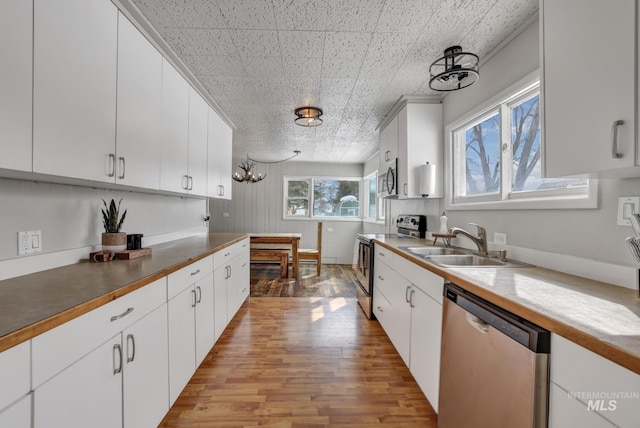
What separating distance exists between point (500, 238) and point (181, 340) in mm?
2108

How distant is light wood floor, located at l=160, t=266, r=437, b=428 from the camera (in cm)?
160

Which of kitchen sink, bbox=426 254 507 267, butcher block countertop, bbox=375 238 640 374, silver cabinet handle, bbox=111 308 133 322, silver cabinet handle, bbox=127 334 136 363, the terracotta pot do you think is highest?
the terracotta pot

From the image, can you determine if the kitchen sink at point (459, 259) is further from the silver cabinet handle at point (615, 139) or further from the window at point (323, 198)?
the window at point (323, 198)

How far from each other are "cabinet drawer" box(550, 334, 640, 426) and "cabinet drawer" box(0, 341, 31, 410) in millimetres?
1376

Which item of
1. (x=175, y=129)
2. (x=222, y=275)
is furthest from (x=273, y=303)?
(x=175, y=129)

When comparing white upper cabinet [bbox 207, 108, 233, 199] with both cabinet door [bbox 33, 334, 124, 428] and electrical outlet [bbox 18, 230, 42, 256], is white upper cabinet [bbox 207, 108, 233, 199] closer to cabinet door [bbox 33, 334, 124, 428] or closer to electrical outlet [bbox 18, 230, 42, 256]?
electrical outlet [bbox 18, 230, 42, 256]

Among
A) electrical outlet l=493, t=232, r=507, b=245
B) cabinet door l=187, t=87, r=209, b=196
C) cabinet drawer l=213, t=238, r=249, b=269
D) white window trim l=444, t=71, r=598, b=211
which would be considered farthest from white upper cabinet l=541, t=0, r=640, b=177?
cabinet door l=187, t=87, r=209, b=196

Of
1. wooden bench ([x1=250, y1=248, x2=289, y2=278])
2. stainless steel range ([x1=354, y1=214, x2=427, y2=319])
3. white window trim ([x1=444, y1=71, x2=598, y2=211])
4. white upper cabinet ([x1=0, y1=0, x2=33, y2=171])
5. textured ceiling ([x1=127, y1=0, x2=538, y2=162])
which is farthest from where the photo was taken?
wooden bench ([x1=250, y1=248, x2=289, y2=278])

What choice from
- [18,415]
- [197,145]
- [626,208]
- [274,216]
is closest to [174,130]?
[197,145]

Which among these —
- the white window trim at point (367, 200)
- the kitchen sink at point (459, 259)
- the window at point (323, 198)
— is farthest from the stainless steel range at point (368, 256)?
the window at point (323, 198)

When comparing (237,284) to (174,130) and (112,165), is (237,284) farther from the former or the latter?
(112,165)

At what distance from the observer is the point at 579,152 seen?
1.04 metres

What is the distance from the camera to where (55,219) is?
147 cm

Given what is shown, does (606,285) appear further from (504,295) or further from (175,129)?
(175,129)
